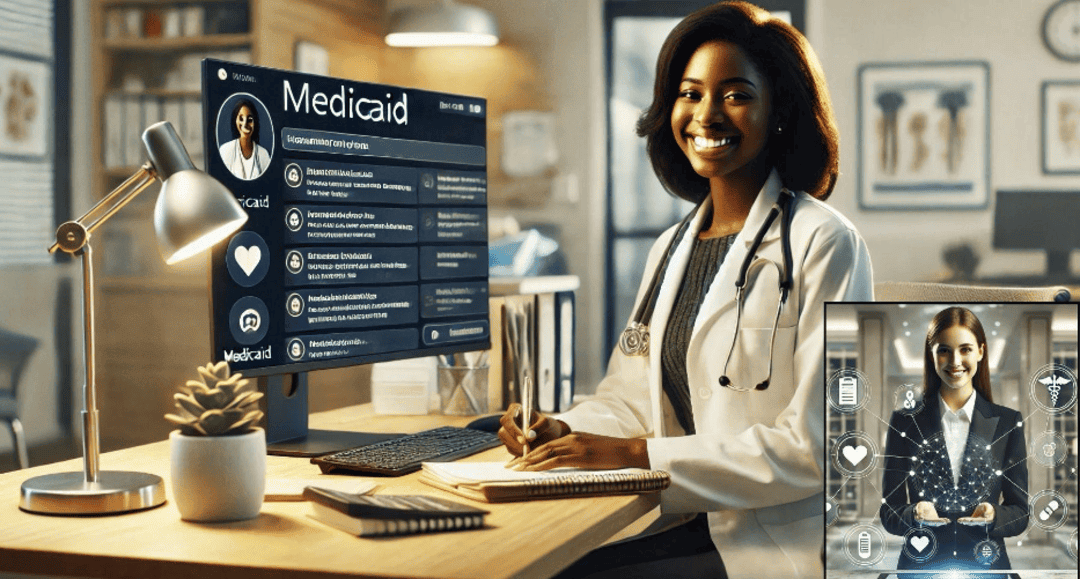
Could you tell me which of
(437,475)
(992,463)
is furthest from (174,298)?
(992,463)

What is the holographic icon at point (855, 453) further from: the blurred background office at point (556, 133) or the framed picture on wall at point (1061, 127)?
the framed picture on wall at point (1061, 127)

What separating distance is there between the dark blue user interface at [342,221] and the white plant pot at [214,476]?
0.32m

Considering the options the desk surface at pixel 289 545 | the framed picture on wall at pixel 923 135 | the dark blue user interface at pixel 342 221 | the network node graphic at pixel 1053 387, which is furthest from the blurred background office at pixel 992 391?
the framed picture on wall at pixel 923 135

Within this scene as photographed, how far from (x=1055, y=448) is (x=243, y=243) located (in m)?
1.07

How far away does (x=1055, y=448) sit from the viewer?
88cm

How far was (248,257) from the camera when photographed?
156 cm

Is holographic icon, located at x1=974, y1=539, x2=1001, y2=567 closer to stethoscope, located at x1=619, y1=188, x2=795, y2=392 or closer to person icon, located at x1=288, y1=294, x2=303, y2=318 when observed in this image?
stethoscope, located at x1=619, y1=188, x2=795, y2=392

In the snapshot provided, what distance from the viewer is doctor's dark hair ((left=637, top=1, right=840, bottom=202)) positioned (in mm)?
1845

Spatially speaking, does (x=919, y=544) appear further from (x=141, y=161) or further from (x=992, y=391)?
(x=141, y=161)

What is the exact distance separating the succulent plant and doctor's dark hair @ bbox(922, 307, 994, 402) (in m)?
0.71

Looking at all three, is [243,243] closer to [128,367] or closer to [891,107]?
[128,367]

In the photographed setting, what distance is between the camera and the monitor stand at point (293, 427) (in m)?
1.67

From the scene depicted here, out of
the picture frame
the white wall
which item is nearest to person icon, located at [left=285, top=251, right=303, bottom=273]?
the picture frame

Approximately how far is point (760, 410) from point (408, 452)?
1.72ft
